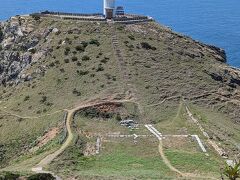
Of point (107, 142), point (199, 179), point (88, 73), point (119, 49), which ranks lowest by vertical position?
point (199, 179)

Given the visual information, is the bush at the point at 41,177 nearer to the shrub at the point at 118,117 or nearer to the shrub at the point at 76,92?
the shrub at the point at 118,117

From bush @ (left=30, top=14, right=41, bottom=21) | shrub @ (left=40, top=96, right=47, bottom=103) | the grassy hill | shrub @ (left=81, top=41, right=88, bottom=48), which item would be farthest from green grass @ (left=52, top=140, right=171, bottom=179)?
bush @ (left=30, top=14, right=41, bottom=21)

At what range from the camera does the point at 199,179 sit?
49188 mm

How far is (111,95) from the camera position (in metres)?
77.1

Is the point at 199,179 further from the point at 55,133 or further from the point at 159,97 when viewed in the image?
the point at 159,97

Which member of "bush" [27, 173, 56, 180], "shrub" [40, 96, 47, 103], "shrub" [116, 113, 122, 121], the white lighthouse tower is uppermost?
the white lighthouse tower

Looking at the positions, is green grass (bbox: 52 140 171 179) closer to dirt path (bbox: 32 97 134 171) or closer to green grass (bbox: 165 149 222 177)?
dirt path (bbox: 32 97 134 171)

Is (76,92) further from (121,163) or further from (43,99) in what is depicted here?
(121,163)

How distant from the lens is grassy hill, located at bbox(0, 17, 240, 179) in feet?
184

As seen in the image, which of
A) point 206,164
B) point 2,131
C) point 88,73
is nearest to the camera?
point 206,164

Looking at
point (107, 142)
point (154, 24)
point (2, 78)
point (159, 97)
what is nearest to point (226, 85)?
point (159, 97)

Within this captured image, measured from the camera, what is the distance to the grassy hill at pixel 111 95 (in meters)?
56.1

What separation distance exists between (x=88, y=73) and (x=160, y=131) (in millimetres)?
22357

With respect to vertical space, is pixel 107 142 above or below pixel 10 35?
below
